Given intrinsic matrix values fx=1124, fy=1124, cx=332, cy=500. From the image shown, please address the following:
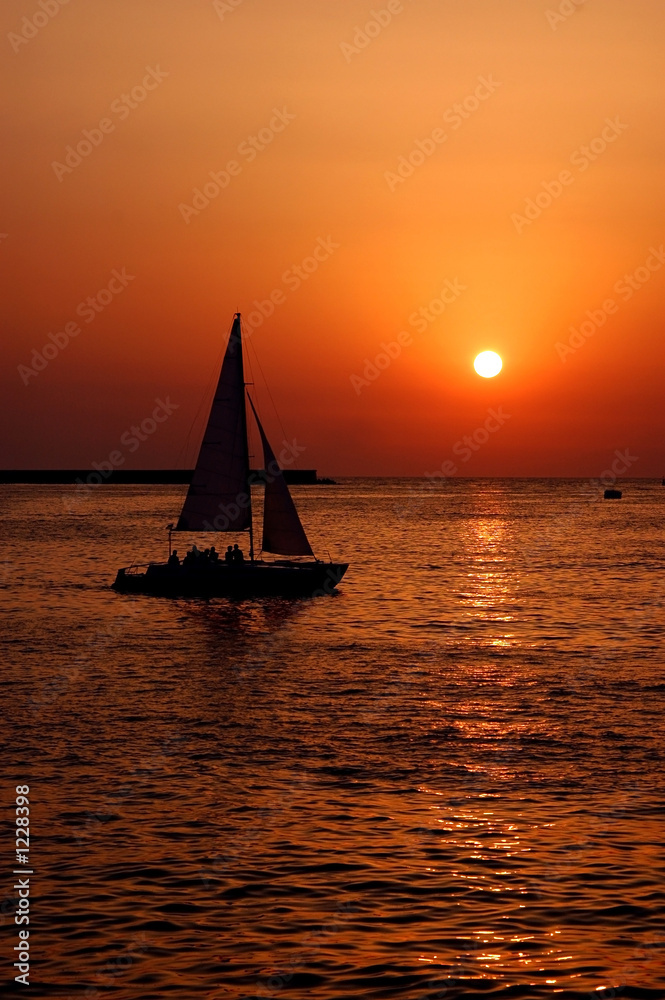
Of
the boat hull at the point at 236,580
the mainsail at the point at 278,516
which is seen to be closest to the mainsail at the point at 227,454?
the mainsail at the point at 278,516

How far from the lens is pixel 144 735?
90.5 feet

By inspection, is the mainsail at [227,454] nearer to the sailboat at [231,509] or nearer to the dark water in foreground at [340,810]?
the sailboat at [231,509]

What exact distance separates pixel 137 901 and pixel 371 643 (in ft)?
98.7

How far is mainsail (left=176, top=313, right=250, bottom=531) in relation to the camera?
61.8 meters

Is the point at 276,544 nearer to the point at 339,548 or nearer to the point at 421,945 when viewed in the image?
the point at 421,945

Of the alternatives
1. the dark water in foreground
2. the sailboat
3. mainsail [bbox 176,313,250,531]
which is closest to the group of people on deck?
the sailboat

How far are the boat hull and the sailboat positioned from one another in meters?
0.05

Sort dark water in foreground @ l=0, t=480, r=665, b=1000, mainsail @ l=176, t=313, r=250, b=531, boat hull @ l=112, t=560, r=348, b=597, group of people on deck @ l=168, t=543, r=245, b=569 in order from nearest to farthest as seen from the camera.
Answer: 1. dark water in foreground @ l=0, t=480, r=665, b=1000
2. boat hull @ l=112, t=560, r=348, b=597
3. group of people on deck @ l=168, t=543, r=245, b=569
4. mainsail @ l=176, t=313, r=250, b=531

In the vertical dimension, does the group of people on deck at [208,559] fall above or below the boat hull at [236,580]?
above

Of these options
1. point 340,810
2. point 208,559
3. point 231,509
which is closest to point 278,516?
point 231,509

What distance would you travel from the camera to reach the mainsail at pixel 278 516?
59.6 metres

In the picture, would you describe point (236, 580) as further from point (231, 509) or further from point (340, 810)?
point (340, 810)

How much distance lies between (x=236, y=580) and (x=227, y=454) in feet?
25.2

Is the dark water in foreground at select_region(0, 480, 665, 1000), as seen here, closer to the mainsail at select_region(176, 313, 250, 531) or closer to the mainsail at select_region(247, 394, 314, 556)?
the mainsail at select_region(247, 394, 314, 556)
